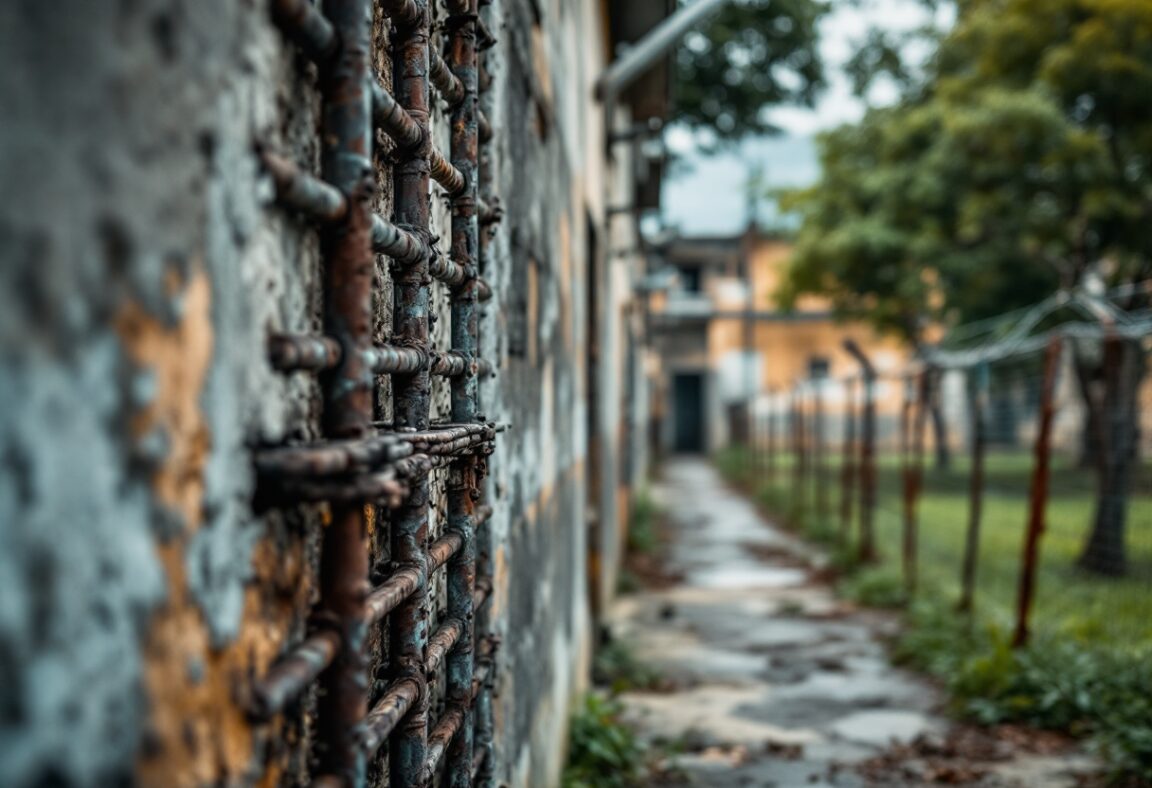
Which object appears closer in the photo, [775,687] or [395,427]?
[395,427]

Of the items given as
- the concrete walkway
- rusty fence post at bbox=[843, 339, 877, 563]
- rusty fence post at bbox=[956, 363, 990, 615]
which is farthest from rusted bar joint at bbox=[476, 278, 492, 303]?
rusty fence post at bbox=[843, 339, 877, 563]

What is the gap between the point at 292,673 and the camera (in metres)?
0.96

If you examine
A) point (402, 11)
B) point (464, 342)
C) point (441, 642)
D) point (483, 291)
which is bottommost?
point (441, 642)

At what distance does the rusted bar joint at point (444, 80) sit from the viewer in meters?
1.77

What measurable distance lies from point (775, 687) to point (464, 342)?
4102 mm

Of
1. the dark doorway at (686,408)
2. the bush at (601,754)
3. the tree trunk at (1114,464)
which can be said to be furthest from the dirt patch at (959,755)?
the dark doorway at (686,408)

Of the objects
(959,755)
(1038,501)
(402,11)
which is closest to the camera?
(402,11)

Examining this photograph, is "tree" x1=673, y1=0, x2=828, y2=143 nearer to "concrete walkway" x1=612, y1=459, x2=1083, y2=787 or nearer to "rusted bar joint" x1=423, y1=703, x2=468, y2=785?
"concrete walkway" x1=612, y1=459, x2=1083, y2=787

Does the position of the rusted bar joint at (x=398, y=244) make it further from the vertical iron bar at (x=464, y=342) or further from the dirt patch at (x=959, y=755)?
the dirt patch at (x=959, y=755)

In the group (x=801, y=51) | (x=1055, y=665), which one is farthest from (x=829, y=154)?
(x=1055, y=665)

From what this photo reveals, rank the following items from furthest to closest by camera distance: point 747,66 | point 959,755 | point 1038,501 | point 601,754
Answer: point 747,66
point 1038,501
point 959,755
point 601,754

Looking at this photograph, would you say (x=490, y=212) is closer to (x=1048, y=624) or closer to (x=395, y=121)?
(x=395, y=121)

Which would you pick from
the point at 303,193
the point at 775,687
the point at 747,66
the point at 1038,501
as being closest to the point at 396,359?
the point at 303,193

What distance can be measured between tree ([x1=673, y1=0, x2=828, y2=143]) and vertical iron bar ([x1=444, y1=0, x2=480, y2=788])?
10.7m
